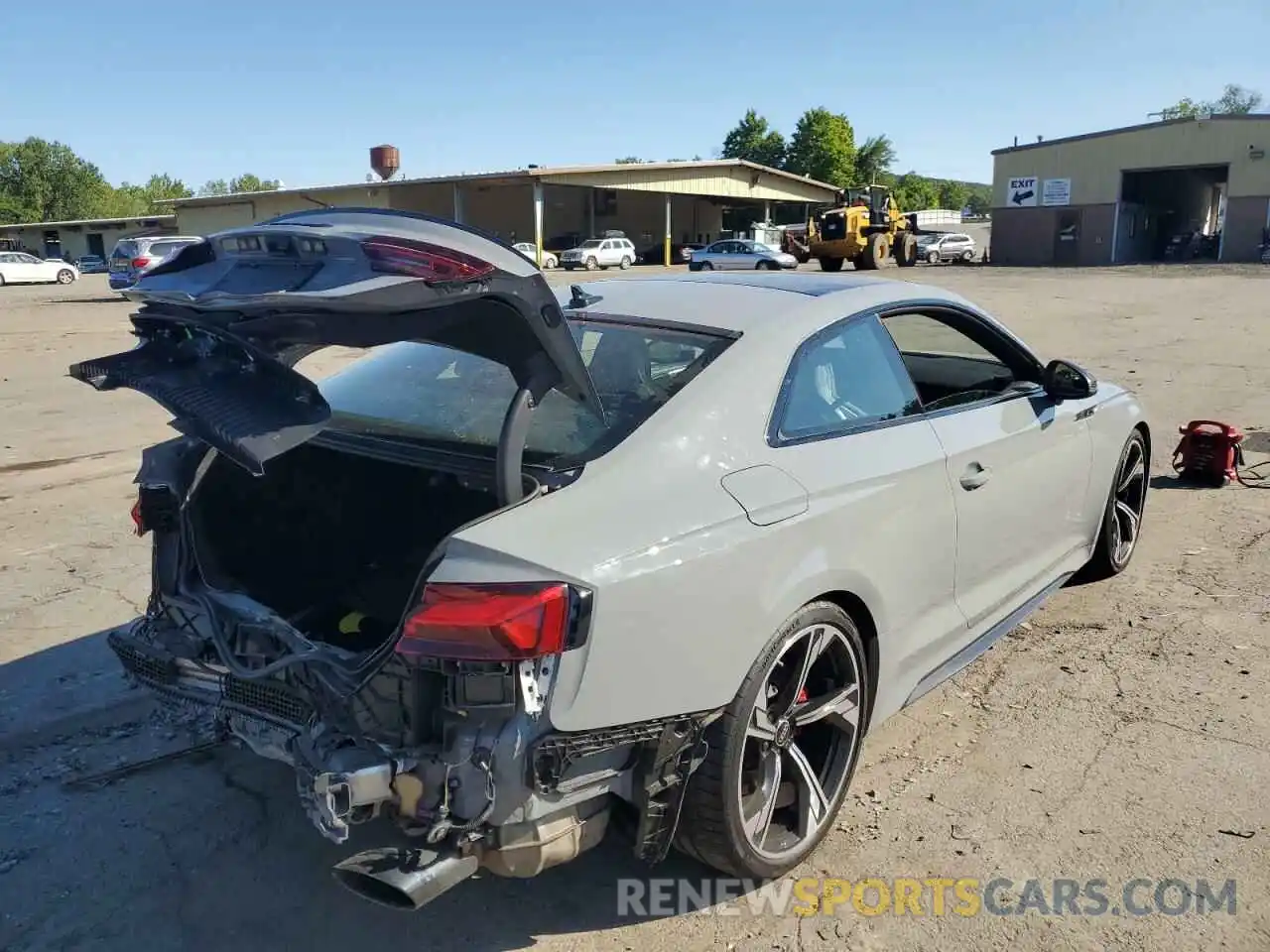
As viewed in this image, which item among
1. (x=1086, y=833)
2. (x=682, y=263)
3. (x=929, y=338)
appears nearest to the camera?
(x=1086, y=833)

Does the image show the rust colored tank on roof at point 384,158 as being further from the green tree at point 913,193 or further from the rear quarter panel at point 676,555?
the green tree at point 913,193

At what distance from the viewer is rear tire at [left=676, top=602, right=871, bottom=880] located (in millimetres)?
2576

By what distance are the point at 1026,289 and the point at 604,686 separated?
28.8 metres

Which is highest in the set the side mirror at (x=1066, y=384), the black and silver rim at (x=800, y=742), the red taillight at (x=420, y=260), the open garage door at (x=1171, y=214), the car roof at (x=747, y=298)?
the open garage door at (x=1171, y=214)

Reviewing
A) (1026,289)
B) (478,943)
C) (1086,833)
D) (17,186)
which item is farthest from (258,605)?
(17,186)

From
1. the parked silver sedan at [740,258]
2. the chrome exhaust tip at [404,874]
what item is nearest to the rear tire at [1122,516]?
the chrome exhaust tip at [404,874]

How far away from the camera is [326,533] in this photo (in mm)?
3385

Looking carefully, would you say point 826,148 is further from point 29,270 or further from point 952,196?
point 29,270

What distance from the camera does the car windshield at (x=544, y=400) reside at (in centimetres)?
280

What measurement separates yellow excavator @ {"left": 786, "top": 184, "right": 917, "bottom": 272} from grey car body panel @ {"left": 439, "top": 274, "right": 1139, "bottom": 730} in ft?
115

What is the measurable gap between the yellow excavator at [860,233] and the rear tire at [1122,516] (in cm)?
3363

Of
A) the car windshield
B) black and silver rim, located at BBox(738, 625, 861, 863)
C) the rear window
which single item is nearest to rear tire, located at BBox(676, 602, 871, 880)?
black and silver rim, located at BBox(738, 625, 861, 863)

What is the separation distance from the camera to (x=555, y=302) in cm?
243

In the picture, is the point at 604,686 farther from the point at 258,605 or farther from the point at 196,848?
the point at 196,848
